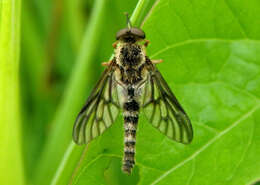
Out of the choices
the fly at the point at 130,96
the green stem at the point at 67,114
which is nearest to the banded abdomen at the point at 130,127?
the fly at the point at 130,96

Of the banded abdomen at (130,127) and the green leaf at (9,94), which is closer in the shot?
the green leaf at (9,94)

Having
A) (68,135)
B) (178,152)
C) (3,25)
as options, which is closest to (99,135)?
(178,152)

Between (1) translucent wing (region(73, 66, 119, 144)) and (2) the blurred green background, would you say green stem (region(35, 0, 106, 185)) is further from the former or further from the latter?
(2) the blurred green background

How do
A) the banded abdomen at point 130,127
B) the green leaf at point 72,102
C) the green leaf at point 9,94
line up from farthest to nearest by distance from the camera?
the green leaf at point 72,102
the banded abdomen at point 130,127
the green leaf at point 9,94

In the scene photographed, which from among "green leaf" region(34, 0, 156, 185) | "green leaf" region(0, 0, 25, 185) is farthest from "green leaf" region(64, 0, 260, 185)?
"green leaf" region(34, 0, 156, 185)

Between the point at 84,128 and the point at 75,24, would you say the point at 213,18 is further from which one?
the point at 75,24

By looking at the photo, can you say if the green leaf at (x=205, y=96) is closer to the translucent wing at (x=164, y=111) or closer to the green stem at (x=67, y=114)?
the translucent wing at (x=164, y=111)

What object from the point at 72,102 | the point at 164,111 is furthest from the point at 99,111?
the point at 72,102
